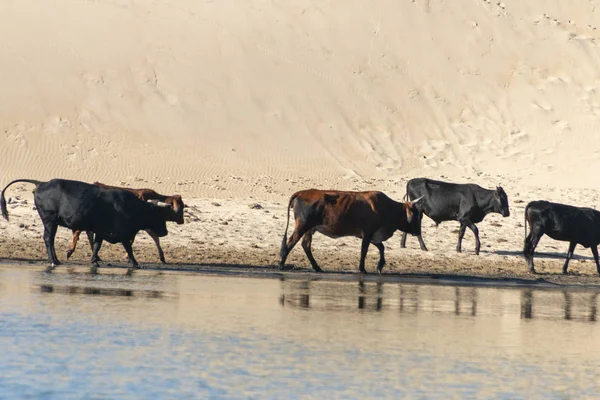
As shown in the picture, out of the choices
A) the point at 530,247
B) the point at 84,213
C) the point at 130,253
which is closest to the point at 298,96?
the point at 530,247

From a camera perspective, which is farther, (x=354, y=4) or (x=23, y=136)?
(x=354, y=4)

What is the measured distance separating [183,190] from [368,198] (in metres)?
12.8

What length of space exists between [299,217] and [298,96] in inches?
965

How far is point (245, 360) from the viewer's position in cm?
1098

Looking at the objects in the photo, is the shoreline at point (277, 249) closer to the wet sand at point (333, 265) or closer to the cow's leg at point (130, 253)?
the wet sand at point (333, 265)

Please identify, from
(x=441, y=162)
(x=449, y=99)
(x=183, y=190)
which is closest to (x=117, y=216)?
(x=183, y=190)

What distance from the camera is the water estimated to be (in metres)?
9.95

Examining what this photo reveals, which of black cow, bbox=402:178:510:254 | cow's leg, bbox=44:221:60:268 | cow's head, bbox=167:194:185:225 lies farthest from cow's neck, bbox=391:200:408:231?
cow's leg, bbox=44:221:60:268

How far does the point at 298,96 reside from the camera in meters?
44.0

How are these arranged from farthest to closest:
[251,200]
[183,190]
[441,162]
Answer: [441,162]
[183,190]
[251,200]

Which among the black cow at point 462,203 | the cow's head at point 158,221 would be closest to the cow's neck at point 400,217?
the cow's head at point 158,221

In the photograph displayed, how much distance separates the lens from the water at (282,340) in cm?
995

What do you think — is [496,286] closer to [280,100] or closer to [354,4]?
[280,100]

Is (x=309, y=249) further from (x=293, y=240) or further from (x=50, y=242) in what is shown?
(x=50, y=242)
